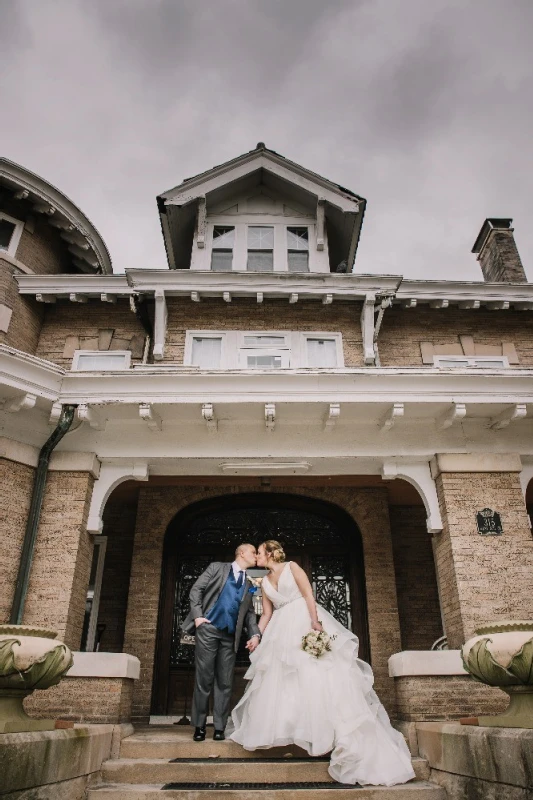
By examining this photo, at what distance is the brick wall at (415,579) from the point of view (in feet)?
30.1

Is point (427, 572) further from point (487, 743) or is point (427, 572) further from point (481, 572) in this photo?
point (487, 743)

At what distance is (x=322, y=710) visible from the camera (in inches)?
189

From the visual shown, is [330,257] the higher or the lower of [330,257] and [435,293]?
the higher

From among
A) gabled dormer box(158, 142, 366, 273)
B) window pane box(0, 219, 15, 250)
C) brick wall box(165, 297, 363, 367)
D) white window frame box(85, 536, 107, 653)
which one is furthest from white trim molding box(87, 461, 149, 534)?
window pane box(0, 219, 15, 250)

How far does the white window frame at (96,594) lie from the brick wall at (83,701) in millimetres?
3014

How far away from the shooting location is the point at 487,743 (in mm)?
4105

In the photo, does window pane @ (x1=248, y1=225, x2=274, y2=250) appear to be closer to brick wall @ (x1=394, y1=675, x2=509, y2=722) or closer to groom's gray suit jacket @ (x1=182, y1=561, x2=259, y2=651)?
groom's gray suit jacket @ (x1=182, y1=561, x2=259, y2=651)

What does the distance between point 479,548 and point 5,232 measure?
9829mm

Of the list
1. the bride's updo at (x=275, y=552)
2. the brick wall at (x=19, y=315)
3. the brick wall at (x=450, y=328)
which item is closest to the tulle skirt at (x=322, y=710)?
the bride's updo at (x=275, y=552)

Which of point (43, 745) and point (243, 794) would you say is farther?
point (243, 794)

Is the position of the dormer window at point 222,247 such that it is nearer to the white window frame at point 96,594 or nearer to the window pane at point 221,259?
the window pane at point 221,259

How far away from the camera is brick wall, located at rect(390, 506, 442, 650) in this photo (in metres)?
9.16

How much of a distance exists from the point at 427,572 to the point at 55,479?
20.2 ft

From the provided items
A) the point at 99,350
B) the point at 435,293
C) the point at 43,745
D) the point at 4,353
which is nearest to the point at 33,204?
the point at 99,350
